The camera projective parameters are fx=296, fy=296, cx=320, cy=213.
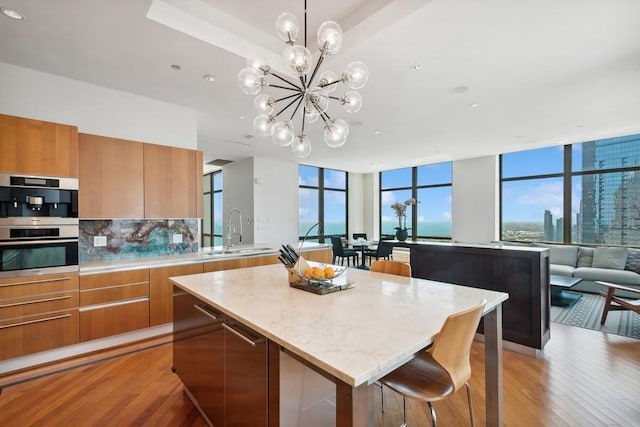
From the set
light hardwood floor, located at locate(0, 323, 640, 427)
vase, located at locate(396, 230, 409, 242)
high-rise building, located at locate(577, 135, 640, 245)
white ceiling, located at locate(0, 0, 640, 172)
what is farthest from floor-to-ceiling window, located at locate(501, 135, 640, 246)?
vase, located at locate(396, 230, 409, 242)

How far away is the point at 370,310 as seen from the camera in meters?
1.48

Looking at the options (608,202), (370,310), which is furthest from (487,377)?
(608,202)

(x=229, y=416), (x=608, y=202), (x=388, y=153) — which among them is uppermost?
(x=388, y=153)

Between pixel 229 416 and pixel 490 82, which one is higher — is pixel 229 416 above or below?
below

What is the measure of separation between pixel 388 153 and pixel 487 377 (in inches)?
219

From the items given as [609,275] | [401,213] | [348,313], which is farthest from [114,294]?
[609,275]

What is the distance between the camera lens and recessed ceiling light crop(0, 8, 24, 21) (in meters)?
2.03

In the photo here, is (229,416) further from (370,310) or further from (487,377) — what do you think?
(487,377)

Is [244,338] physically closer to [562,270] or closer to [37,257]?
[37,257]

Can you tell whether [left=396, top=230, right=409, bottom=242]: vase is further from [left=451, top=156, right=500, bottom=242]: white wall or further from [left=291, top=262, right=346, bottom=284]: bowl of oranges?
[left=451, top=156, right=500, bottom=242]: white wall

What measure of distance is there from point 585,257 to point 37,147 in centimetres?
814

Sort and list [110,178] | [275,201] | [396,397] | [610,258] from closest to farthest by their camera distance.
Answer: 1. [396,397]
2. [110,178]
3. [610,258]
4. [275,201]

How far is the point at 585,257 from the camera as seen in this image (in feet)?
18.3

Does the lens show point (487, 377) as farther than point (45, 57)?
No
